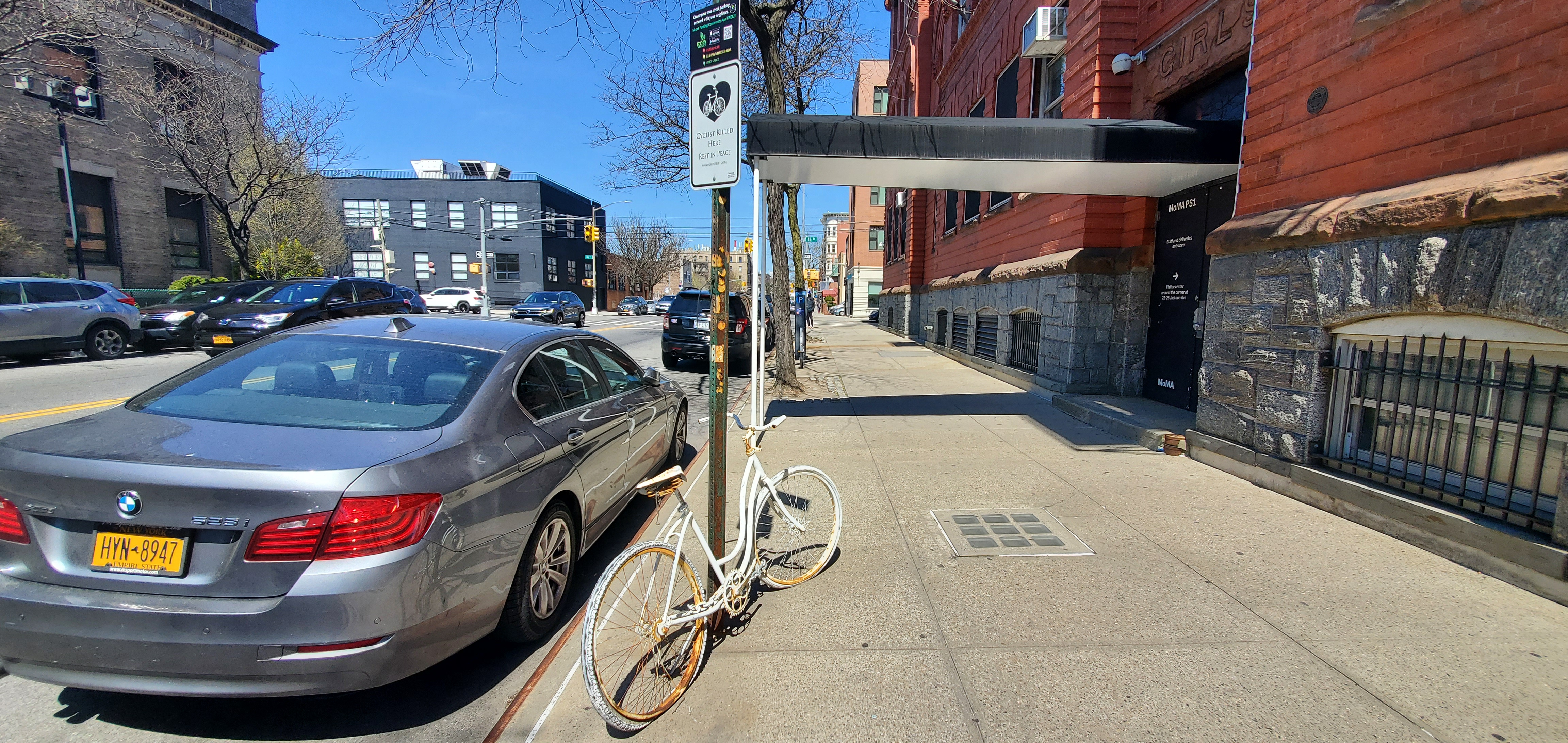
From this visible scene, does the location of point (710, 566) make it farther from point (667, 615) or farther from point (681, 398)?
point (681, 398)

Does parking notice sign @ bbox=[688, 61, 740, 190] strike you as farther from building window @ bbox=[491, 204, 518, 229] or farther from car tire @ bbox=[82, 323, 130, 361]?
A: building window @ bbox=[491, 204, 518, 229]

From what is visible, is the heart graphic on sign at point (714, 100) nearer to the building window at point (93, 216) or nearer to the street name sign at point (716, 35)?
the street name sign at point (716, 35)

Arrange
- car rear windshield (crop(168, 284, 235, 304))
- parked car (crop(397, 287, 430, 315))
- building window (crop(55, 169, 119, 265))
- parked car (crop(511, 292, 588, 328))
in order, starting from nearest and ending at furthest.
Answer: car rear windshield (crop(168, 284, 235, 304)), parked car (crop(397, 287, 430, 315)), building window (crop(55, 169, 119, 265)), parked car (crop(511, 292, 588, 328))

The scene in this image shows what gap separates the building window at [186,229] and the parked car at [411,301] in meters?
11.3

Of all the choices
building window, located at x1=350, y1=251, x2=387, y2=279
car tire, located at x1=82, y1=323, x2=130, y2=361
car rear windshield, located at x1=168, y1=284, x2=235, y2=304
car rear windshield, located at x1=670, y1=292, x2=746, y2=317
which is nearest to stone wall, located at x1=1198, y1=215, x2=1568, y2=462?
car rear windshield, located at x1=670, y1=292, x2=746, y2=317

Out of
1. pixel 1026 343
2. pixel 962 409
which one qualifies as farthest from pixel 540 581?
pixel 1026 343

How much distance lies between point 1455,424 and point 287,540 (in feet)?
19.4

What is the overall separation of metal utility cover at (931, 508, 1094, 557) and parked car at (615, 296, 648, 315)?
164 feet

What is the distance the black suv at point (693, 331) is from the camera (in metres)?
12.9

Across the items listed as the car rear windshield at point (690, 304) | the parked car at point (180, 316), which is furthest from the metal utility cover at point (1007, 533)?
the parked car at point (180, 316)

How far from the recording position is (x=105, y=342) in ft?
40.8

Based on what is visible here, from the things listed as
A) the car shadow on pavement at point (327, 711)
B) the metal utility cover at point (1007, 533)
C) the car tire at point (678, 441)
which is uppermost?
the car tire at point (678, 441)

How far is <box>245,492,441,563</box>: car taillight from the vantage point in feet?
6.75

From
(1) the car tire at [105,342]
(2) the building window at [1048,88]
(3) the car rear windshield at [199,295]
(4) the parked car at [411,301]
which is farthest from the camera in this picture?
(4) the parked car at [411,301]
